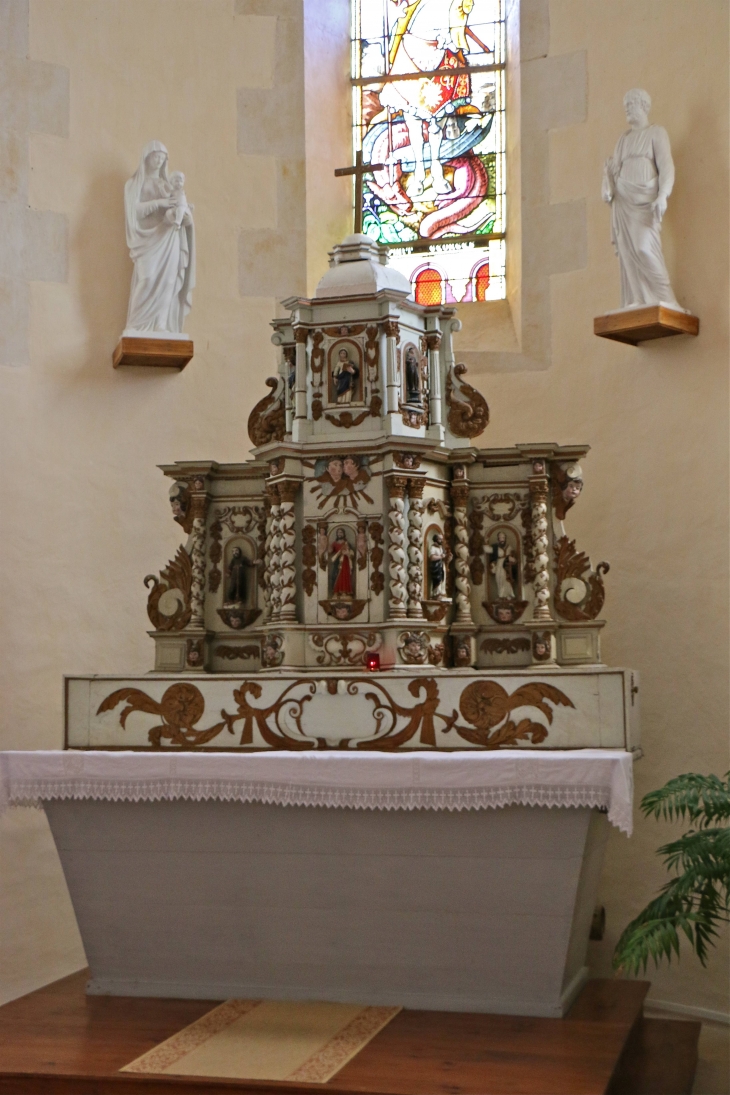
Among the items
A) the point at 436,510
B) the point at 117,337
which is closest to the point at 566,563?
the point at 436,510

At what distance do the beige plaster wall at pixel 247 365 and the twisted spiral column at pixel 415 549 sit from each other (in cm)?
184

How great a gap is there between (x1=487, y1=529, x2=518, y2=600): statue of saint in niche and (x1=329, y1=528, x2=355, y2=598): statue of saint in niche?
2.53ft

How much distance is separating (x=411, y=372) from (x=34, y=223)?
10.1ft

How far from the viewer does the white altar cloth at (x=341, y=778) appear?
603cm

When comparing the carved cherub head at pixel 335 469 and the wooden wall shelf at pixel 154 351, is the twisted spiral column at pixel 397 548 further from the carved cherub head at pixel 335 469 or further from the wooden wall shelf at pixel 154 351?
the wooden wall shelf at pixel 154 351

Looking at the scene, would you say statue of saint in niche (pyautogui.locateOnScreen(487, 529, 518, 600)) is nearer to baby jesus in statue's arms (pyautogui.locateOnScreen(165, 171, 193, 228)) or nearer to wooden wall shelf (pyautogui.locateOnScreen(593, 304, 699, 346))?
wooden wall shelf (pyautogui.locateOnScreen(593, 304, 699, 346))

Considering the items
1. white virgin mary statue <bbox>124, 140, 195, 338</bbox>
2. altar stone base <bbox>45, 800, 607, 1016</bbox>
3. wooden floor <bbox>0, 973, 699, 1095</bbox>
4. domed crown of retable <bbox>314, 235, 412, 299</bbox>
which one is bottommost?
wooden floor <bbox>0, 973, 699, 1095</bbox>

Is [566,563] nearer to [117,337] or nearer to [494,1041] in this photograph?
[494,1041]

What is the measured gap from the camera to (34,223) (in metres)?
8.94

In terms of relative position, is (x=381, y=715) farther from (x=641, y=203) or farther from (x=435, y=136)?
(x=435, y=136)

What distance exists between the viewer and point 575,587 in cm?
729

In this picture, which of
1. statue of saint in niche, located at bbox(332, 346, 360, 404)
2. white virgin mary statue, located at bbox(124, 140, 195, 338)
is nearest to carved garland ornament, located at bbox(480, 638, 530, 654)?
statue of saint in niche, located at bbox(332, 346, 360, 404)

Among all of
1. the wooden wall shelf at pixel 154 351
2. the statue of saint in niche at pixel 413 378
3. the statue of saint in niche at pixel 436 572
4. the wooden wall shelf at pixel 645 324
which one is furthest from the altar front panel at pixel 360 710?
the wooden wall shelf at pixel 154 351

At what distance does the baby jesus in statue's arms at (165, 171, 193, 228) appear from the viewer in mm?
8852
